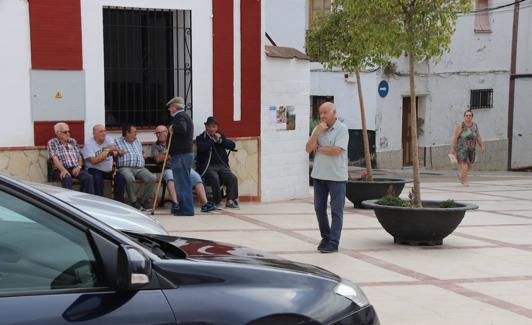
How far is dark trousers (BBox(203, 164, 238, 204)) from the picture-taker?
1179 cm

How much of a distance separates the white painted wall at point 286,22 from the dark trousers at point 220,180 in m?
11.2

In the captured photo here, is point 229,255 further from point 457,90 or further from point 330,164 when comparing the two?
point 457,90

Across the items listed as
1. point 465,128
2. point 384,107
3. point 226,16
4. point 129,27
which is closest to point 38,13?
point 129,27

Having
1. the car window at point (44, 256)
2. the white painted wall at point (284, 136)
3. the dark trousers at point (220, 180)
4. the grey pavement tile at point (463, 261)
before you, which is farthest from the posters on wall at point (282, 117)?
the car window at point (44, 256)

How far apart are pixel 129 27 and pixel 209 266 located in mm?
9174

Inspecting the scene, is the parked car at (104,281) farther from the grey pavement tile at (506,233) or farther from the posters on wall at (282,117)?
the posters on wall at (282,117)

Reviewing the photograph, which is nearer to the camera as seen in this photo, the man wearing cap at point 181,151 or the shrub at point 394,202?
the shrub at point 394,202

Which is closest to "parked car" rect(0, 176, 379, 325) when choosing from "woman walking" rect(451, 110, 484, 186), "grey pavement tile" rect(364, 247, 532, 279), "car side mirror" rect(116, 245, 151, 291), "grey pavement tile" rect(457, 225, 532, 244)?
"car side mirror" rect(116, 245, 151, 291)

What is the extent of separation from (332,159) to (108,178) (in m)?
4.40

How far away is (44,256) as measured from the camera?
9.72ft

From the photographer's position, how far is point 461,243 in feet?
30.2

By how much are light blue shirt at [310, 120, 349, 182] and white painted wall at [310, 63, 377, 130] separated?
1455 centimetres

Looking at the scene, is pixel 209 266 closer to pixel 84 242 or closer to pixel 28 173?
pixel 84 242

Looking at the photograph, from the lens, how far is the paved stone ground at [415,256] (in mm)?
6129
